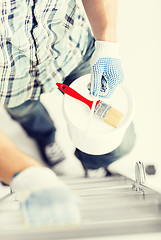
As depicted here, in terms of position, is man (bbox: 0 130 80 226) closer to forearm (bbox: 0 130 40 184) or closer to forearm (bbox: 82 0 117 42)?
forearm (bbox: 0 130 40 184)

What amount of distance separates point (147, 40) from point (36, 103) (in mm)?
711

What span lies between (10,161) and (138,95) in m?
0.91

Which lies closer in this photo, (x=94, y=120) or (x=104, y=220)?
(x=104, y=220)

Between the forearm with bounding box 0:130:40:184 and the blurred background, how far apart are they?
0.65 meters

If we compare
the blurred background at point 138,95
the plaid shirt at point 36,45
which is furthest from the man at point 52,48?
the blurred background at point 138,95

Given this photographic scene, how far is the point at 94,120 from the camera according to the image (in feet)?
2.55

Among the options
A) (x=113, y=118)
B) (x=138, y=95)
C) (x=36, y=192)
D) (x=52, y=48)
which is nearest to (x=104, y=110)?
(x=113, y=118)

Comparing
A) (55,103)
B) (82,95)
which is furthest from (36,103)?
(82,95)

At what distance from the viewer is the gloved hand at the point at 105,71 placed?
761 millimetres

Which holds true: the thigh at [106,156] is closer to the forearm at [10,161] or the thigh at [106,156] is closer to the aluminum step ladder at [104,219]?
the aluminum step ladder at [104,219]

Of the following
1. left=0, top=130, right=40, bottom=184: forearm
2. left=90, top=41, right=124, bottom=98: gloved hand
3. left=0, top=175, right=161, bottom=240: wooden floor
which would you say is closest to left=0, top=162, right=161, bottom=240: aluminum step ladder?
left=0, top=175, right=161, bottom=240: wooden floor

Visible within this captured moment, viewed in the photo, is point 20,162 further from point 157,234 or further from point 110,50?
point 110,50

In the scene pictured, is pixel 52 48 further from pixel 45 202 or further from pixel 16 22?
pixel 45 202

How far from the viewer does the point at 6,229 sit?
496 mm
